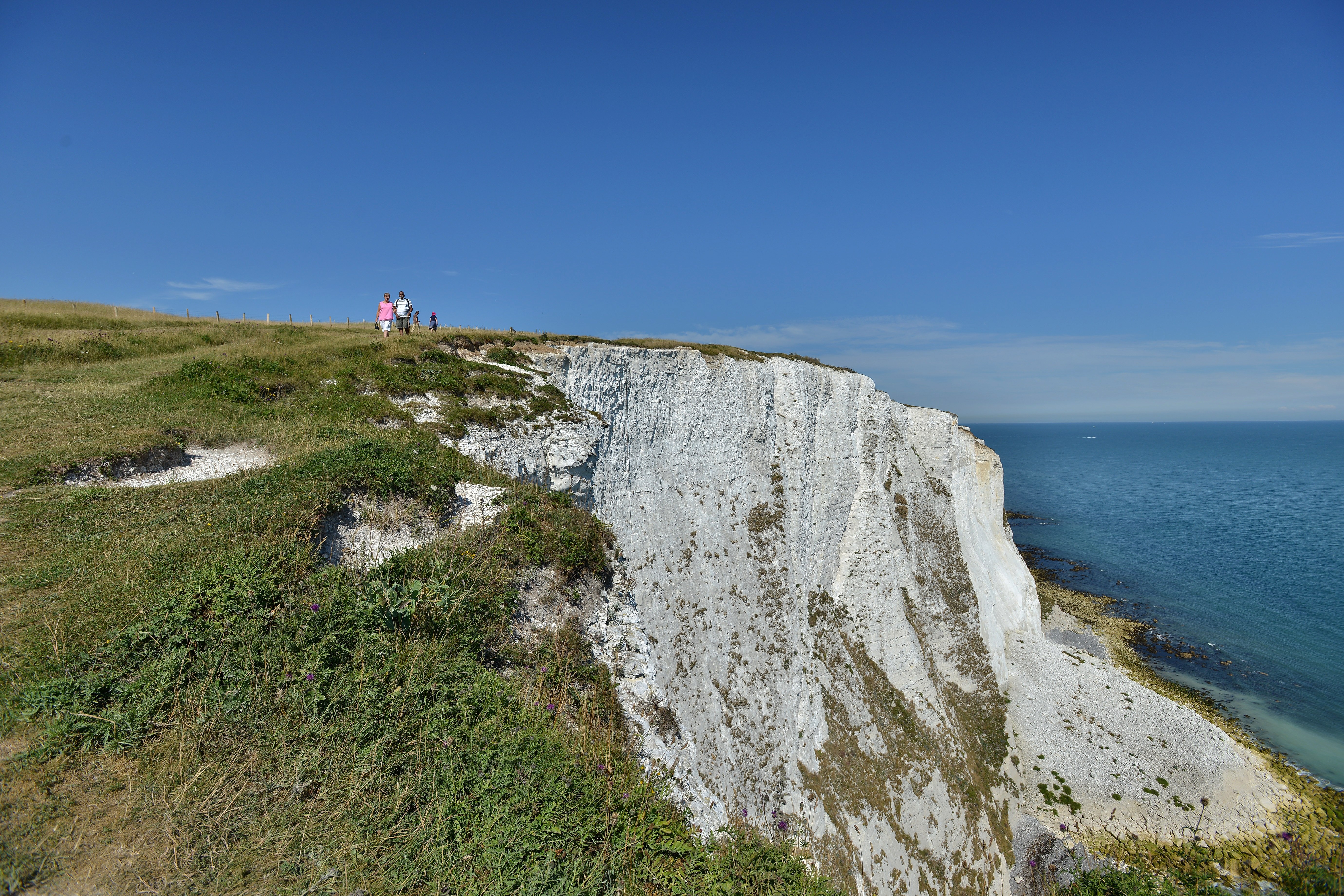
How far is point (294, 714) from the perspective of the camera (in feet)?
15.9

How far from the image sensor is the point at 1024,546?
197 ft

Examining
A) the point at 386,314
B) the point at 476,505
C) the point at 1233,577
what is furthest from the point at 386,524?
the point at 1233,577

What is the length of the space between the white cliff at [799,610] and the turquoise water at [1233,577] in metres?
14.7

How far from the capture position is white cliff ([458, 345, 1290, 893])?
16688 millimetres

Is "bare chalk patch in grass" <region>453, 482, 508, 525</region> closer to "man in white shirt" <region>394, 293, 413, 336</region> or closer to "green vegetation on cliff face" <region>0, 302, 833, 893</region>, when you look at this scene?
"green vegetation on cliff face" <region>0, 302, 833, 893</region>

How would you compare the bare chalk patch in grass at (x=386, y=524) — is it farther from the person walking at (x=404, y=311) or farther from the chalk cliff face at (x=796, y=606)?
the person walking at (x=404, y=311)

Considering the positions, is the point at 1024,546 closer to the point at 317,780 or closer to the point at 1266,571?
the point at 1266,571

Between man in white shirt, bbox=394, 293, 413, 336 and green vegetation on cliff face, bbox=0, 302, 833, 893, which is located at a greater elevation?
man in white shirt, bbox=394, 293, 413, 336

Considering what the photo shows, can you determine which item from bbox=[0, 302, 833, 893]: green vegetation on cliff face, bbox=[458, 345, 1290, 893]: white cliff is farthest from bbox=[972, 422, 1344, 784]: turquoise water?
bbox=[0, 302, 833, 893]: green vegetation on cliff face

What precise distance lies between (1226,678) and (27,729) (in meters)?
54.3

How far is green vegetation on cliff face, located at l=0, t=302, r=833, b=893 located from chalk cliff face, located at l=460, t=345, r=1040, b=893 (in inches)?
138

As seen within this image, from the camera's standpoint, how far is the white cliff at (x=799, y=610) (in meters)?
16.7

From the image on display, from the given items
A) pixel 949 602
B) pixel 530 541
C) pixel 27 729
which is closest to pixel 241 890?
pixel 27 729

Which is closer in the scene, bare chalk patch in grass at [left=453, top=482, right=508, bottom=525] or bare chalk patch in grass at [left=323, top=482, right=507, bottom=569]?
bare chalk patch in grass at [left=323, top=482, right=507, bottom=569]
